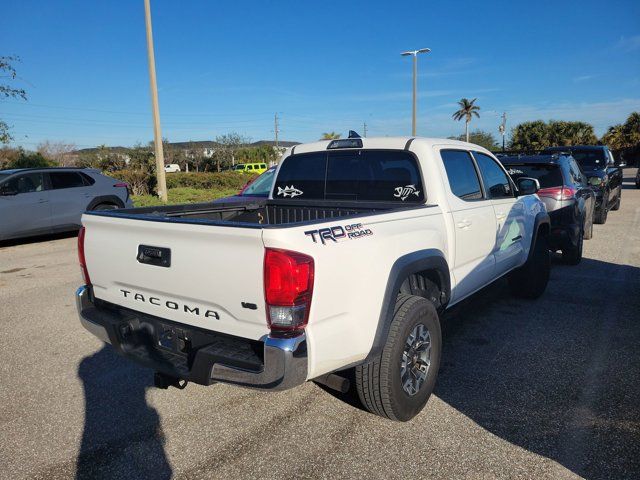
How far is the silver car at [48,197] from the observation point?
9547 mm

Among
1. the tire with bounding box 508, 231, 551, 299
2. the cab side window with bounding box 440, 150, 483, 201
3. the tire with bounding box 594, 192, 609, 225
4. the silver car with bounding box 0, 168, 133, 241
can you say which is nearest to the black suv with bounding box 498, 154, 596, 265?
the tire with bounding box 508, 231, 551, 299

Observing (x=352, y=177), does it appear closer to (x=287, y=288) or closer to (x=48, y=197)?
(x=287, y=288)

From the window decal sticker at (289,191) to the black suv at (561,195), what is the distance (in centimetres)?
370

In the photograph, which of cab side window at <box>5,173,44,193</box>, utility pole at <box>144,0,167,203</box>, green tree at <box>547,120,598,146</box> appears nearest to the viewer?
cab side window at <box>5,173,44,193</box>

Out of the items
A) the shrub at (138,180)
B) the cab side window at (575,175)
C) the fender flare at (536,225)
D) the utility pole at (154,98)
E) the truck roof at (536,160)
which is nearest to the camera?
the fender flare at (536,225)

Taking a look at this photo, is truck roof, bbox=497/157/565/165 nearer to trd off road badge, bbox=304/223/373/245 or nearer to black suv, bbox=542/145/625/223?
black suv, bbox=542/145/625/223

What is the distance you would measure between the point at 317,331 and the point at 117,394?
77.1 inches

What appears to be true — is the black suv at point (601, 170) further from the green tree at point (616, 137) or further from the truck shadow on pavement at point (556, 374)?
the green tree at point (616, 137)

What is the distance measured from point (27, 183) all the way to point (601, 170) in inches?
514

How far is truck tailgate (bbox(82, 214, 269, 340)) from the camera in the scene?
2385mm

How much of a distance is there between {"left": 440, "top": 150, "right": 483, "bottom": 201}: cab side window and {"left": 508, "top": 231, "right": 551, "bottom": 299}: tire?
1701mm

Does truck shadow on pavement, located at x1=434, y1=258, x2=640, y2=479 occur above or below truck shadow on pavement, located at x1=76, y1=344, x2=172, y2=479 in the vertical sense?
below

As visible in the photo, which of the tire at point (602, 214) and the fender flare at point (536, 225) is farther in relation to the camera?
the tire at point (602, 214)


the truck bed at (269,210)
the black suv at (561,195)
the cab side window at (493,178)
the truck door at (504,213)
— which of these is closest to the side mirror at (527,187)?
the truck door at (504,213)
